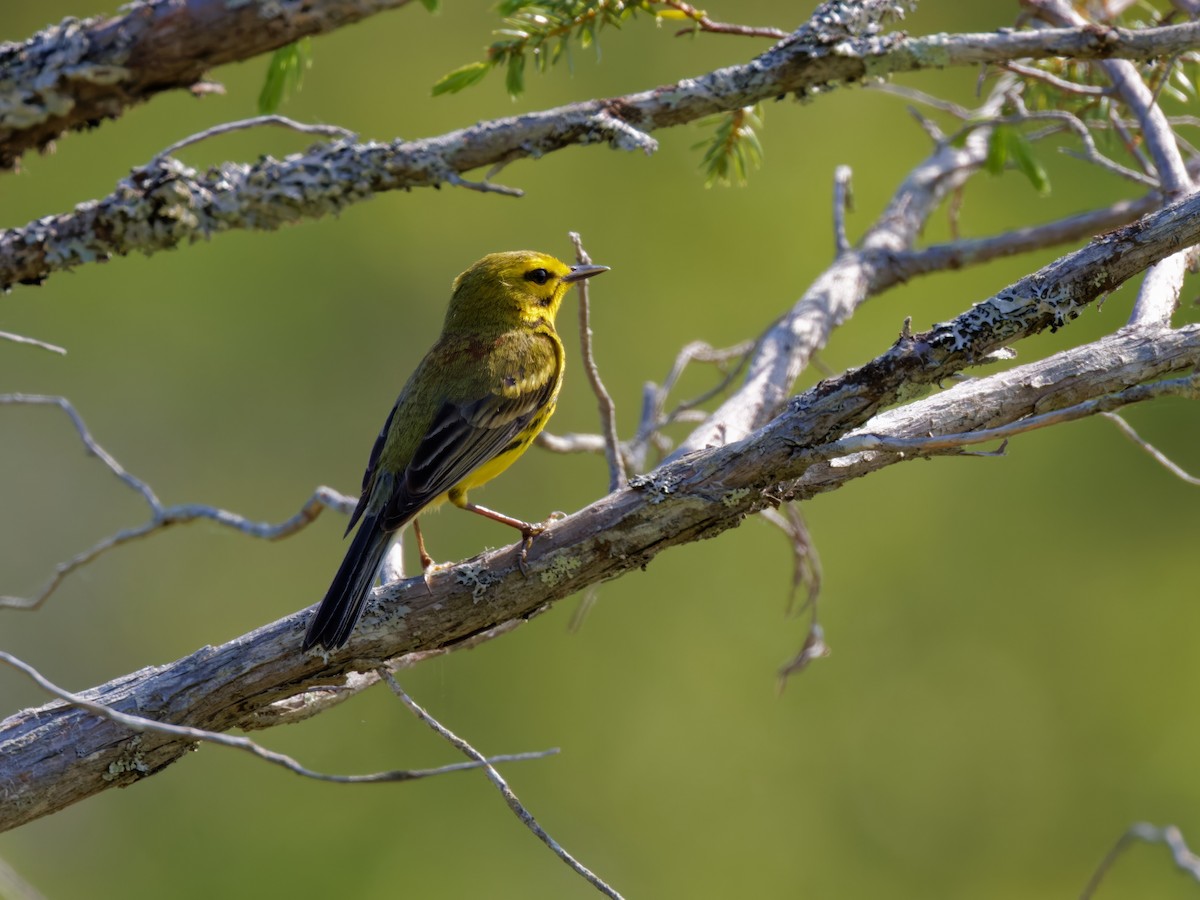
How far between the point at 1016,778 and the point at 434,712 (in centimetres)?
299

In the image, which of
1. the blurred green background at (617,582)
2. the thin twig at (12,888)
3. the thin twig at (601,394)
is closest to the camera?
the thin twig at (12,888)

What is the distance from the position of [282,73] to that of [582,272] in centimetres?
110

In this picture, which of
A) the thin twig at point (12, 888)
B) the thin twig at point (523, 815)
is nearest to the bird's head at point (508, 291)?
the thin twig at point (523, 815)

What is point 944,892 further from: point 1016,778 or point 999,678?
point 999,678

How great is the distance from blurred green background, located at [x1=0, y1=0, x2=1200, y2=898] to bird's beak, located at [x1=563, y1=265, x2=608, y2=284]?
1970mm

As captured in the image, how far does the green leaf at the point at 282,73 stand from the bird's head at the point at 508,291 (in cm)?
107

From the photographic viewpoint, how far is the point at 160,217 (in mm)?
3283

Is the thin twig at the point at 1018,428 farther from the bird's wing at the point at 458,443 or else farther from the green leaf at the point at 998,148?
the green leaf at the point at 998,148

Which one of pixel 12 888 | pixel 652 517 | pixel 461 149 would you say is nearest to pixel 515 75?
pixel 461 149

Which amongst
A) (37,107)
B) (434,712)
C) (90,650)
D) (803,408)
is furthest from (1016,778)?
(37,107)

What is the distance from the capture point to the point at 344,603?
9.19 ft

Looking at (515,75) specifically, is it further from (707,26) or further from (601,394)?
(601,394)

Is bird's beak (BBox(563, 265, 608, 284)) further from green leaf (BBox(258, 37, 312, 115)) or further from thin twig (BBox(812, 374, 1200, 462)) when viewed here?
thin twig (BBox(812, 374, 1200, 462))

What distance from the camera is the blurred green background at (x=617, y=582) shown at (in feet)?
20.0
